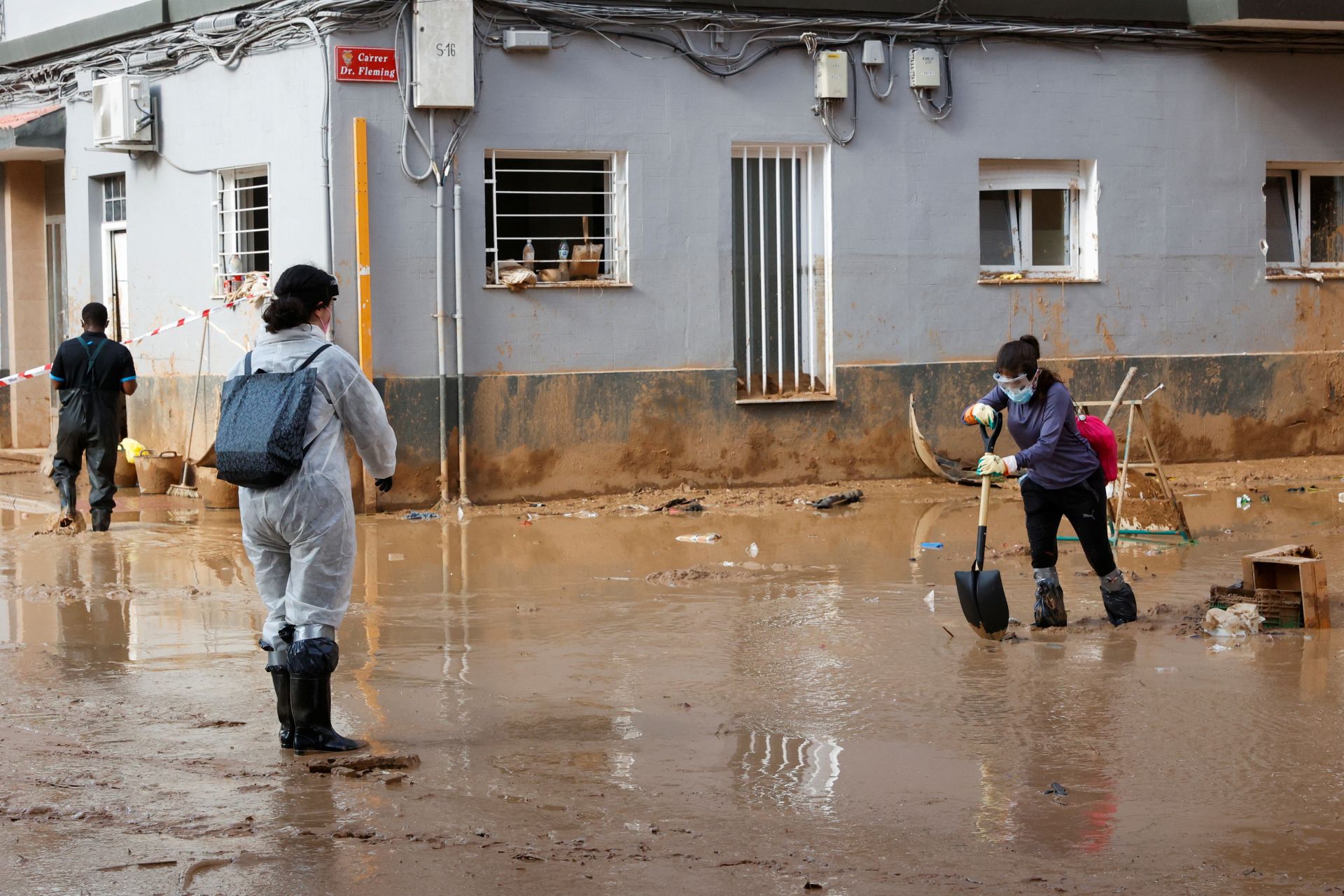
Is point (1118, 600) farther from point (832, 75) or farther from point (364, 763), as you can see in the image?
point (832, 75)

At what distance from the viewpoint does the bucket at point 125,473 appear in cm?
1423

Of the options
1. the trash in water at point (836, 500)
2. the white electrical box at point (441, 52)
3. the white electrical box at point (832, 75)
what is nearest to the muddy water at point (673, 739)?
the trash in water at point (836, 500)

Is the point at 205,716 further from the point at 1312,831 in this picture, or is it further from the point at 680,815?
the point at 1312,831

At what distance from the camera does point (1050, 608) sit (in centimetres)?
768

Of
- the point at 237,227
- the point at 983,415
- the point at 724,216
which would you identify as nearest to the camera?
the point at 983,415

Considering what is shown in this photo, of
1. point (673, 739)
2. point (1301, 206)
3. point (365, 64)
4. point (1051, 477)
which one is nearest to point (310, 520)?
point (673, 739)

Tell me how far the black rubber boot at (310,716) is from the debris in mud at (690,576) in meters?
3.77

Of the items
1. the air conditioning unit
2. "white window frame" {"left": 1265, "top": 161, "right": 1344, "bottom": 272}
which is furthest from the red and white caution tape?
"white window frame" {"left": 1265, "top": 161, "right": 1344, "bottom": 272}

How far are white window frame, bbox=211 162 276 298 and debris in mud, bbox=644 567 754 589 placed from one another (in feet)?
18.9

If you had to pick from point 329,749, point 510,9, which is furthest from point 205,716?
point 510,9

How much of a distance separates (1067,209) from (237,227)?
25.1 feet

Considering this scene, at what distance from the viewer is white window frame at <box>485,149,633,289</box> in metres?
12.8

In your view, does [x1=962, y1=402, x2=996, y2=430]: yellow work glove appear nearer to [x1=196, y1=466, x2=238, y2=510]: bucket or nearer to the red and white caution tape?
[x1=196, y1=466, x2=238, y2=510]: bucket

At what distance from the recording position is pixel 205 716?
6.03m
